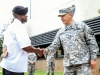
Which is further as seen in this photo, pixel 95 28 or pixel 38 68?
pixel 38 68

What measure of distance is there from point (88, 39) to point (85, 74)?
557 mm

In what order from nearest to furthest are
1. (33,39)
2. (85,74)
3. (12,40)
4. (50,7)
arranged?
(12,40) → (85,74) → (50,7) → (33,39)

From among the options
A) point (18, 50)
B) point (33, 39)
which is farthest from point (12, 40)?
point (33, 39)

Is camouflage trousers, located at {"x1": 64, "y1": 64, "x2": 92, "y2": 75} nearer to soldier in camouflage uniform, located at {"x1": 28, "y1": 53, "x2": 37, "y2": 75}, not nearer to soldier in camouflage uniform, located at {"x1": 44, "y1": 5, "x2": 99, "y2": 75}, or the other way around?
soldier in camouflage uniform, located at {"x1": 44, "y1": 5, "x2": 99, "y2": 75}

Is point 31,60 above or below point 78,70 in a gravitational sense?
above

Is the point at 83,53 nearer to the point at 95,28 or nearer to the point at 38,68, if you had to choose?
the point at 95,28

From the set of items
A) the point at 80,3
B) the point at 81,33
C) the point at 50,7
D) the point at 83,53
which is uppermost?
the point at 50,7

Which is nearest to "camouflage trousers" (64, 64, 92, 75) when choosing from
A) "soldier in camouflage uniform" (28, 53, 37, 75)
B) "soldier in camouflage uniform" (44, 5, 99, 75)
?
"soldier in camouflage uniform" (44, 5, 99, 75)

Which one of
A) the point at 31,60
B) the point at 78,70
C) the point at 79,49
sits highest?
the point at 31,60

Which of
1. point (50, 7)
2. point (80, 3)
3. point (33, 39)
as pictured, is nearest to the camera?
point (80, 3)

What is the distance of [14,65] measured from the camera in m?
4.02

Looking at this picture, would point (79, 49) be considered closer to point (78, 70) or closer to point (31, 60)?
point (78, 70)

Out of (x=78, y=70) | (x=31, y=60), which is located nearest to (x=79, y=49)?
(x=78, y=70)

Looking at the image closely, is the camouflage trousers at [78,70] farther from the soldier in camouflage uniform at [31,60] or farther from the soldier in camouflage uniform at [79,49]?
the soldier in camouflage uniform at [31,60]
